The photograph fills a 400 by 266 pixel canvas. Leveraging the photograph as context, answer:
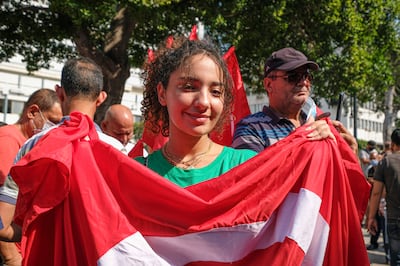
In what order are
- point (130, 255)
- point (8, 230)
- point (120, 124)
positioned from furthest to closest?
point (120, 124), point (8, 230), point (130, 255)

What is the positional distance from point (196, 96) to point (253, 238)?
609 millimetres

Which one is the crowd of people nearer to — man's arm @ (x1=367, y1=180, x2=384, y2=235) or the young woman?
the young woman

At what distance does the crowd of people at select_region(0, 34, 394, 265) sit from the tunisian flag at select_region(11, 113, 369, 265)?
0.54 ft

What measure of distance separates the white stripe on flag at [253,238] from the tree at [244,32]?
33.8 feet

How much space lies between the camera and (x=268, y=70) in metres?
3.71

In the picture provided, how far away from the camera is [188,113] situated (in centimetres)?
236

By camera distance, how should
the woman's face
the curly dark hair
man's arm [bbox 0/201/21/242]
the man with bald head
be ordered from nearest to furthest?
1. the woman's face
2. the curly dark hair
3. man's arm [bbox 0/201/21/242]
4. the man with bald head

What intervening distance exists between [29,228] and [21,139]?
201 centimetres

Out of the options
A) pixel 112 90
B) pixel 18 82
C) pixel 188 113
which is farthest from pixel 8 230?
pixel 18 82

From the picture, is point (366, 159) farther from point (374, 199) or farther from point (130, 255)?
point (130, 255)

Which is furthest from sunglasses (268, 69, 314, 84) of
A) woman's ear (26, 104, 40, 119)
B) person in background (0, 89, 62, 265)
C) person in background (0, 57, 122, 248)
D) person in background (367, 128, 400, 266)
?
person in background (367, 128, 400, 266)

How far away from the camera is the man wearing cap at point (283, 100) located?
3441mm

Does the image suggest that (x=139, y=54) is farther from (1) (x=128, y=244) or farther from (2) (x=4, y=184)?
(1) (x=128, y=244)

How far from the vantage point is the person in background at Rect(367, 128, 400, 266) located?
6.12 metres
